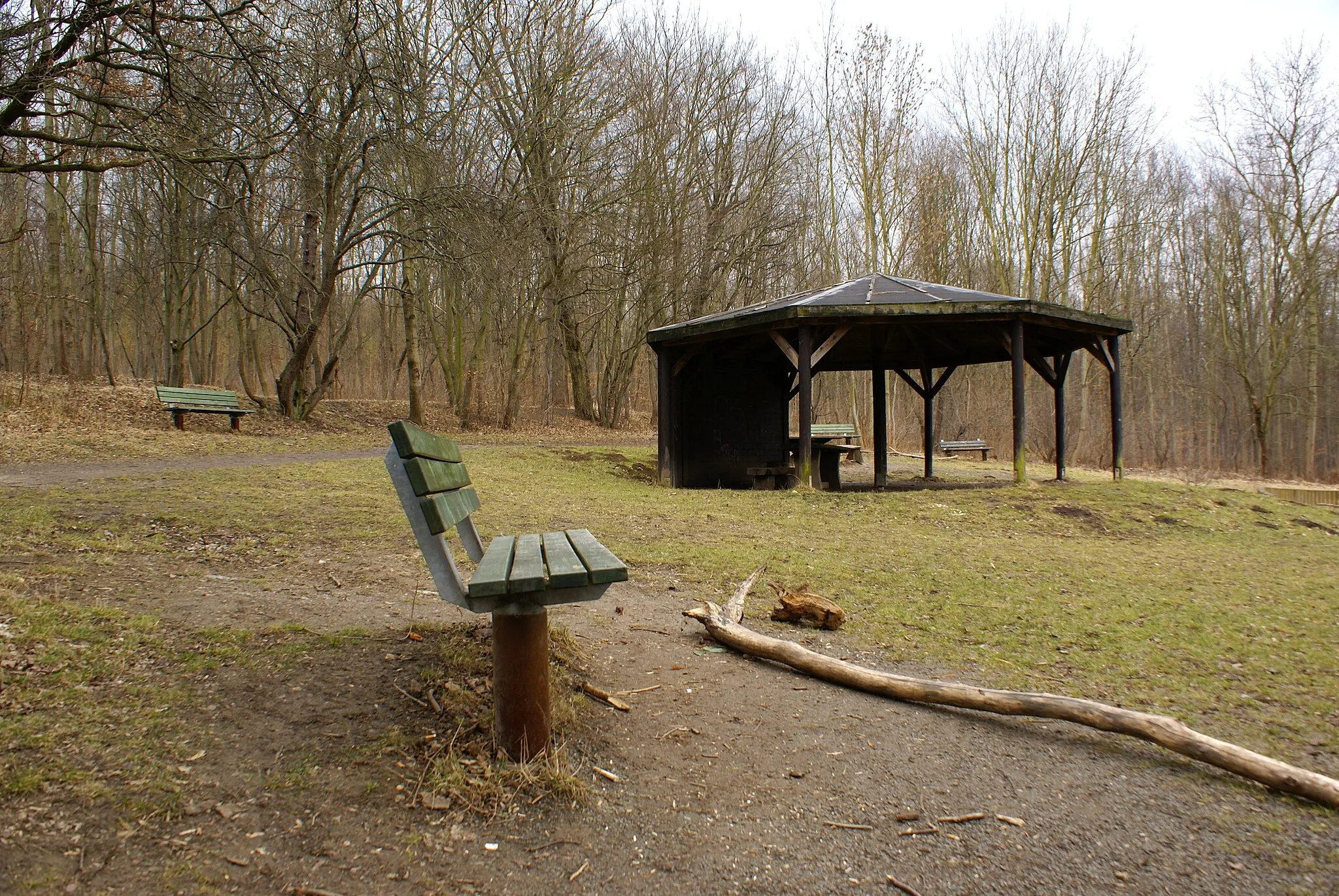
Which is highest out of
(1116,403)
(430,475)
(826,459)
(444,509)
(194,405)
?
(194,405)

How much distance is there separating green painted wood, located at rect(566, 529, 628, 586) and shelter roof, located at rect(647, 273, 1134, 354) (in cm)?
831

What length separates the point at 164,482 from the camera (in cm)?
845

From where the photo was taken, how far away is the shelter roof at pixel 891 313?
10883 mm

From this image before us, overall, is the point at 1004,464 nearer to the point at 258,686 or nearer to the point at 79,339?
the point at 258,686

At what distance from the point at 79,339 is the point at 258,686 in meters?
23.7

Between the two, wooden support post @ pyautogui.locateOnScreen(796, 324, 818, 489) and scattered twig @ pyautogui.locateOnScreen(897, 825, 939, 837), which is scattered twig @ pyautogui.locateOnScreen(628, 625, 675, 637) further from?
wooden support post @ pyautogui.locateOnScreen(796, 324, 818, 489)

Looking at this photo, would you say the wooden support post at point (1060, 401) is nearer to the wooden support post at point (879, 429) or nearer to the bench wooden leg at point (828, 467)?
the wooden support post at point (879, 429)

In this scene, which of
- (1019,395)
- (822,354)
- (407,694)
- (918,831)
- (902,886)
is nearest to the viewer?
(902,886)

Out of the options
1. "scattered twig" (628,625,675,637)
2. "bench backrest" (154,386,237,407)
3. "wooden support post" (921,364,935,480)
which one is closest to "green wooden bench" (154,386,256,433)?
"bench backrest" (154,386,237,407)

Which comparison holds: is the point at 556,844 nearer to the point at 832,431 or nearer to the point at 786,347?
the point at 786,347

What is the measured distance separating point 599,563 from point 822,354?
30.1ft

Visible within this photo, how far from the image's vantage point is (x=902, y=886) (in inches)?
84.8

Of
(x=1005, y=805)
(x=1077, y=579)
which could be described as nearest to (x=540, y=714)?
(x=1005, y=805)

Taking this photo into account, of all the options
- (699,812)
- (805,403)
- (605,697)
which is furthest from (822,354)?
(699,812)
